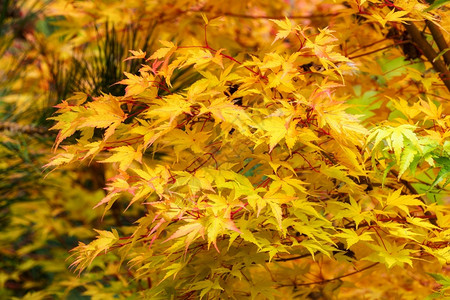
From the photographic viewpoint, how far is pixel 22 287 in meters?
3.23

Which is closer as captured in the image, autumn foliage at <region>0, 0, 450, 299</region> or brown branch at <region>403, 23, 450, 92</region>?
autumn foliage at <region>0, 0, 450, 299</region>

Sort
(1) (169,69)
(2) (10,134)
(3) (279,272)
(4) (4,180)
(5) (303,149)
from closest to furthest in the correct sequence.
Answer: (1) (169,69) → (5) (303,149) → (3) (279,272) → (2) (10,134) → (4) (4,180)

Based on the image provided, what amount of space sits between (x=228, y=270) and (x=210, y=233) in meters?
0.22

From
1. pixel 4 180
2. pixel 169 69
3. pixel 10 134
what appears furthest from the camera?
pixel 4 180

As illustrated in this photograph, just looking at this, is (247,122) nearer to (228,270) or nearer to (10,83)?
(228,270)

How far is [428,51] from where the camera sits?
1.55 m

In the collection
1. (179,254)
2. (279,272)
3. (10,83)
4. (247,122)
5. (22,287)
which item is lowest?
(22,287)

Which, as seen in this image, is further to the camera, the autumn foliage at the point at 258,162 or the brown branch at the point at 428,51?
the brown branch at the point at 428,51

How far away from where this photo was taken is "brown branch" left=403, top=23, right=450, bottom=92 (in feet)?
4.97

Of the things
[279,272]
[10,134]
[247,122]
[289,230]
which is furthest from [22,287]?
[247,122]

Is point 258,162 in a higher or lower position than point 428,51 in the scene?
lower

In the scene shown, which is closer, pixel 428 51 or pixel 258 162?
pixel 258 162

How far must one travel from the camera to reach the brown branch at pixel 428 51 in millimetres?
1515

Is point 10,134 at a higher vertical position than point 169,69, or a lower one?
lower
